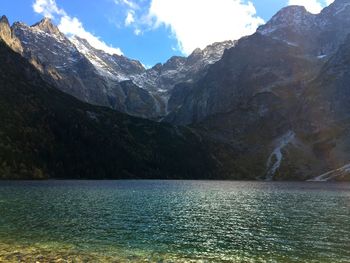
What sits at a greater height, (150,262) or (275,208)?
(275,208)

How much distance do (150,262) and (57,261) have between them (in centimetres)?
923

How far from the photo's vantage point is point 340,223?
70.9 meters

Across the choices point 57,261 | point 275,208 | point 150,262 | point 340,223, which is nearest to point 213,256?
point 150,262

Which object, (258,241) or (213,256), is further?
(258,241)

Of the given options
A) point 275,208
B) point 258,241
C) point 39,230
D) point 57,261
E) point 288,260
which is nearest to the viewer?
point 57,261

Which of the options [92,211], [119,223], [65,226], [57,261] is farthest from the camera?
[92,211]

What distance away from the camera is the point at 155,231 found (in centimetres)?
6181

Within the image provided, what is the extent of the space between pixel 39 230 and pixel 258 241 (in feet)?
102

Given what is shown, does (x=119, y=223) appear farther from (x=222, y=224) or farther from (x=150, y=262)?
(x=150, y=262)

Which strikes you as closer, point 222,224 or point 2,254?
point 2,254

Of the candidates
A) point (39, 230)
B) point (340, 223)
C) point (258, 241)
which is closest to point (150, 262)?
point (258, 241)

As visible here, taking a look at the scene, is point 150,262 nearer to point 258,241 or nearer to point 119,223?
point 258,241

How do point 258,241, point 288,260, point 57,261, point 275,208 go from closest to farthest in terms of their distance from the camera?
point 57,261
point 288,260
point 258,241
point 275,208

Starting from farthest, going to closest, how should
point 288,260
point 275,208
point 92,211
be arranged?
point 275,208
point 92,211
point 288,260
